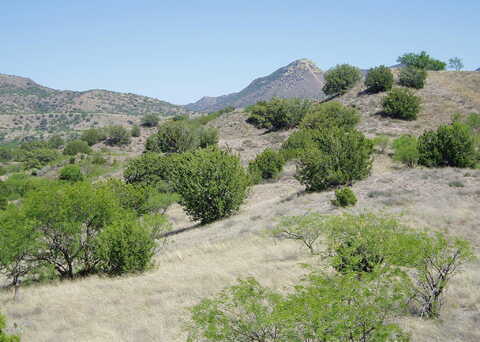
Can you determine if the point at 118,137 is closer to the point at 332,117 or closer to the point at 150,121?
the point at 150,121

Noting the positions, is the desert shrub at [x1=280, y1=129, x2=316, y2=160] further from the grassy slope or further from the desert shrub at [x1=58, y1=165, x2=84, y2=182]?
the desert shrub at [x1=58, y1=165, x2=84, y2=182]

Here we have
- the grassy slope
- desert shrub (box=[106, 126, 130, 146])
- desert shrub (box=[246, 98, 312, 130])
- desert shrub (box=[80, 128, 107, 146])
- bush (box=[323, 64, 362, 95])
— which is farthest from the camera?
desert shrub (box=[80, 128, 107, 146])

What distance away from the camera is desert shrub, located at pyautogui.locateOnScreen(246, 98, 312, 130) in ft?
193

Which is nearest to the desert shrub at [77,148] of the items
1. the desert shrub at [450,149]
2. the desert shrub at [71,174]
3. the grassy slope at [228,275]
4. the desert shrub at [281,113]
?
the desert shrub at [71,174]

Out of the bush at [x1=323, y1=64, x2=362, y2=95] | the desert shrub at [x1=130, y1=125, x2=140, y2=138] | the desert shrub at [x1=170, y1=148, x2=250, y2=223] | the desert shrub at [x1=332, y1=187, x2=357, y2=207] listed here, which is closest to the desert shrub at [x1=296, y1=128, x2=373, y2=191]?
the desert shrub at [x1=170, y1=148, x2=250, y2=223]

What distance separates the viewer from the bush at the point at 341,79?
67.2 metres

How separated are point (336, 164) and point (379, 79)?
123 ft

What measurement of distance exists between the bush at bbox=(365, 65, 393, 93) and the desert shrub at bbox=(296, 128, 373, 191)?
35.6m

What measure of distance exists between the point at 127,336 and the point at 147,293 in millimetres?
3221

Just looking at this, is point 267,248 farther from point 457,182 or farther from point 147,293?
point 457,182

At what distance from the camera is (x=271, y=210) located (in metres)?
23.7

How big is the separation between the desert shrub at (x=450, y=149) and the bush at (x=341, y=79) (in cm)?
3732

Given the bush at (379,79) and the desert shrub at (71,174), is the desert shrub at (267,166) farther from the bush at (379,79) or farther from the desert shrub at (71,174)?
the bush at (379,79)

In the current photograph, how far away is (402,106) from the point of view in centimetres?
5134
